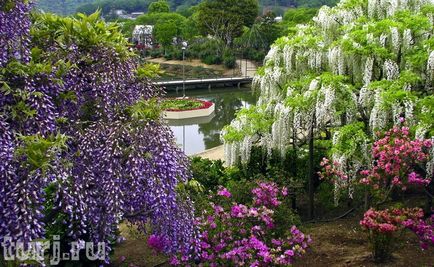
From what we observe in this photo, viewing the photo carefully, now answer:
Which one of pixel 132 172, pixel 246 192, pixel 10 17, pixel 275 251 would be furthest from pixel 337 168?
pixel 10 17

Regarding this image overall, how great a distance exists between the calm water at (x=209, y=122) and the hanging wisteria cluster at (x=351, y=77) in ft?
17.1

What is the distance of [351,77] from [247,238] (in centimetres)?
497

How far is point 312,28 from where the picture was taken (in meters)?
12.7

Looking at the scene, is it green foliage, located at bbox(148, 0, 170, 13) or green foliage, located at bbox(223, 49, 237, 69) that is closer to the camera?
green foliage, located at bbox(223, 49, 237, 69)

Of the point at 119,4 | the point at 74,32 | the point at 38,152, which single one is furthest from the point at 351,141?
the point at 119,4

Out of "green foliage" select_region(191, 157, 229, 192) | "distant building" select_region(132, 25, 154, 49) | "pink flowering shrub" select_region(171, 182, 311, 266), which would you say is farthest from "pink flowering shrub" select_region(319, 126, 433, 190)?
"distant building" select_region(132, 25, 154, 49)

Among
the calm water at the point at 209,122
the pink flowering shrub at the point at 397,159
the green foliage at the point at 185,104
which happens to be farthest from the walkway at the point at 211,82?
the pink flowering shrub at the point at 397,159

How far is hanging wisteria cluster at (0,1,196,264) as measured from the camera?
199 inches

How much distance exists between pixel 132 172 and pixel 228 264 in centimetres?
218

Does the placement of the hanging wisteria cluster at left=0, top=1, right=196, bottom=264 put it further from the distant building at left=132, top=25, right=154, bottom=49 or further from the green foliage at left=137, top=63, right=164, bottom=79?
the distant building at left=132, top=25, right=154, bottom=49

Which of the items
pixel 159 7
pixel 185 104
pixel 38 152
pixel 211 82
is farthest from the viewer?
pixel 159 7

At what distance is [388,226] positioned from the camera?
23.4 ft

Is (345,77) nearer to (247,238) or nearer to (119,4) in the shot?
(247,238)

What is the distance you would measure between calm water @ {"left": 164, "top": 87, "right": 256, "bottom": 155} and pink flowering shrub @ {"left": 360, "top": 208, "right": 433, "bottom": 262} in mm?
9154
